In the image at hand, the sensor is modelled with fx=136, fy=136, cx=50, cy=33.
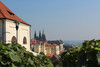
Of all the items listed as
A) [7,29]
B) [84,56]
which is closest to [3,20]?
[7,29]

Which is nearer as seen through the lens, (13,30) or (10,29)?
(10,29)

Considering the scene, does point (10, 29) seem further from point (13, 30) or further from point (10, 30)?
point (13, 30)

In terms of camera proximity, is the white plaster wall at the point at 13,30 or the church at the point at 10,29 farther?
the white plaster wall at the point at 13,30

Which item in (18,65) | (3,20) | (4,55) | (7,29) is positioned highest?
(3,20)

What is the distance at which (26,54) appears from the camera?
390cm

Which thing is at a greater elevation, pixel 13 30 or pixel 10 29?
pixel 10 29

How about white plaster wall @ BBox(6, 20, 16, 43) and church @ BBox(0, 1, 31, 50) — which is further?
white plaster wall @ BBox(6, 20, 16, 43)

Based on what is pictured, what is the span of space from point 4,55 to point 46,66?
259 cm

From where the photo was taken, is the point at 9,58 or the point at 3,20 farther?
the point at 3,20

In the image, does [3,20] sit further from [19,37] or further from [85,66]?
[85,66]

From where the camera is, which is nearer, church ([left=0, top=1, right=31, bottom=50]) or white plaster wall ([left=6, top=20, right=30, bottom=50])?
church ([left=0, top=1, right=31, bottom=50])

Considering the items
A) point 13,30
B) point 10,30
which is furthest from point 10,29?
point 13,30

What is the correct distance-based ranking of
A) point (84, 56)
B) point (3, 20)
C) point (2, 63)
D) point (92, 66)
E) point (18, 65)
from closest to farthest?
point (92, 66)
point (84, 56)
point (2, 63)
point (18, 65)
point (3, 20)

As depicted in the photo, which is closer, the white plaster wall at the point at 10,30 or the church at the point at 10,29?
the church at the point at 10,29
